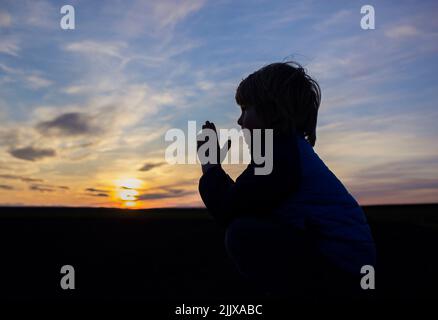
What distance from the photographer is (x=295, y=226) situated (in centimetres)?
258

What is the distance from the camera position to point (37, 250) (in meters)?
6.95

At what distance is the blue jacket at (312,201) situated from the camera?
2496mm

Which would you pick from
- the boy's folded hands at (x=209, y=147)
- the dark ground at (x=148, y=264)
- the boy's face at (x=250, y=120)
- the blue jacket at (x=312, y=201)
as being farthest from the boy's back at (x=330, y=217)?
the boy's folded hands at (x=209, y=147)

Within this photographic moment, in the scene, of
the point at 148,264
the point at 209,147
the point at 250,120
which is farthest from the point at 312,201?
the point at 148,264

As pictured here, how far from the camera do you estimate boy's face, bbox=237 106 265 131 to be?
9.53 ft

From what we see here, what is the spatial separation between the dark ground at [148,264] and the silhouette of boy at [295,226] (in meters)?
0.22

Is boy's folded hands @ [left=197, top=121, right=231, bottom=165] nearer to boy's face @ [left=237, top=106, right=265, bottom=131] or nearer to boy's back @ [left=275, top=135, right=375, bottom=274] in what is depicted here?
boy's face @ [left=237, top=106, right=265, bottom=131]

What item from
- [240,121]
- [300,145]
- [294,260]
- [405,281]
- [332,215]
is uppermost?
[240,121]

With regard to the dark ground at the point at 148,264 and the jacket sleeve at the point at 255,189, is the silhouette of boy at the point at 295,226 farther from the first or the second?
the dark ground at the point at 148,264

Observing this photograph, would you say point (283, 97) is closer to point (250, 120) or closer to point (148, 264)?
point (250, 120)

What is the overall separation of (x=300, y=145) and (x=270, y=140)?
0.17 m

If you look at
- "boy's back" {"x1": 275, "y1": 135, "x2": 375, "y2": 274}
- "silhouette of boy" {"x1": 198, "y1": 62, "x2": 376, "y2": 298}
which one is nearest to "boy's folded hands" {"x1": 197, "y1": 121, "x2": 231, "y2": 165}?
"silhouette of boy" {"x1": 198, "y1": 62, "x2": 376, "y2": 298}

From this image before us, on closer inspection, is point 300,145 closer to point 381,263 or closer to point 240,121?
point 240,121
